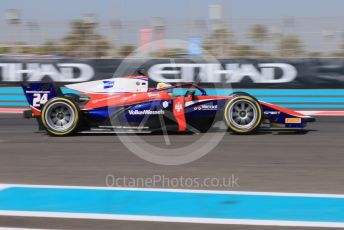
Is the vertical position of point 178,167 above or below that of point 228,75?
below

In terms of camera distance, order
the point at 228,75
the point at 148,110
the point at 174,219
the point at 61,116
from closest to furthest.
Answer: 1. the point at 174,219
2. the point at 148,110
3. the point at 61,116
4. the point at 228,75

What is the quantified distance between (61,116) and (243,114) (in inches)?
109

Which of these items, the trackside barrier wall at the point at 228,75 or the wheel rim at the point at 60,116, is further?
the trackside barrier wall at the point at 228,75

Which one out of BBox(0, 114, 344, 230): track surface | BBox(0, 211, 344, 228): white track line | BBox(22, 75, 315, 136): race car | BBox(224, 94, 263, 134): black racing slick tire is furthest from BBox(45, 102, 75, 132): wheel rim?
BBox(0, 211, 344, 228): white track line

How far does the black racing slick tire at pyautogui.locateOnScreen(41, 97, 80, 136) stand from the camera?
28.8ft

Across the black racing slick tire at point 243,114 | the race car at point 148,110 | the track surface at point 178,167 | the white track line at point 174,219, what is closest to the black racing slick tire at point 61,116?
the race car at point 148,110

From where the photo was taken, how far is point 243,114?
8734mm

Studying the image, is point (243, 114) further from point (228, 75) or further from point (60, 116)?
point (228, 75)

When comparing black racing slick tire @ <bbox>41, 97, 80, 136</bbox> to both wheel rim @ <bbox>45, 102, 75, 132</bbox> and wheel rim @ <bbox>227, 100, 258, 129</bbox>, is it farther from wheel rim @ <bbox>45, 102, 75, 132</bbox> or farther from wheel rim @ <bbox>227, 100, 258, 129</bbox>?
wheel rim @ <bbox>227, 100, 258, 129</bbox>

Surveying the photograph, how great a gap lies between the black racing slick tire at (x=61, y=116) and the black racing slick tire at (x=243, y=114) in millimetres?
2266

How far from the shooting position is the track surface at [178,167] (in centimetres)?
545

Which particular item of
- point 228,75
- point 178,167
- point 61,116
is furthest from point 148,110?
point 228,75

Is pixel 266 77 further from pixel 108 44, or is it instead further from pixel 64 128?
pixel 64 128

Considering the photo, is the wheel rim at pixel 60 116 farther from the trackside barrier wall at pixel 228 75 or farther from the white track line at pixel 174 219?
the trackside barrier wall at pixel 228 75
